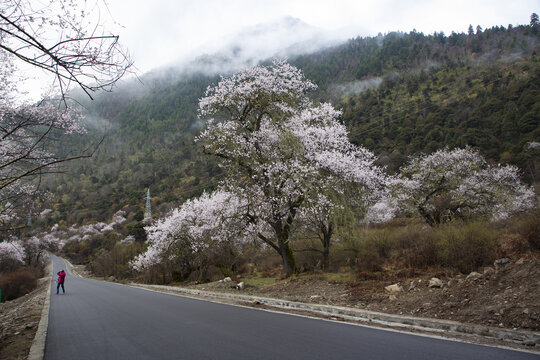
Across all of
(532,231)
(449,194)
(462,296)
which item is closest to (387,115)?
(449,194)

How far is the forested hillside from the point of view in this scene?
5803 centimetres

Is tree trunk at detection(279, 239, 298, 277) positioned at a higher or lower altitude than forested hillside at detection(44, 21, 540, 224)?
lower

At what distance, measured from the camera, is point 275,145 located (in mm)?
16438

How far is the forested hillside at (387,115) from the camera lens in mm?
58031

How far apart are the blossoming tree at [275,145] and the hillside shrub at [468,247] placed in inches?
200

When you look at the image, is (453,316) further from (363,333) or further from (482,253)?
(482,253)

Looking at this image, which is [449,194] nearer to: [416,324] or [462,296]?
[462,296]

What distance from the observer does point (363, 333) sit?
21.1 ft

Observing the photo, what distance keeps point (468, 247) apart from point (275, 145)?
29.3ft

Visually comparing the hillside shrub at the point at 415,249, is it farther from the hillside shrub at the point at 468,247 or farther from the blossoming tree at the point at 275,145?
the blossoming tree at the point at 275,145

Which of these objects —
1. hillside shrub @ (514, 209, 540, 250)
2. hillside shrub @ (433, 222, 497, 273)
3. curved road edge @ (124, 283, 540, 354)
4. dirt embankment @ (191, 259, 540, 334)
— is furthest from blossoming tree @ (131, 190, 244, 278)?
hillside shrub @ (514, 209, 540, 250)

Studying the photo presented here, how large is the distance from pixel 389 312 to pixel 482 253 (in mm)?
3969

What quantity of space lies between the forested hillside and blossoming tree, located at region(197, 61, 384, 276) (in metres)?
9.04

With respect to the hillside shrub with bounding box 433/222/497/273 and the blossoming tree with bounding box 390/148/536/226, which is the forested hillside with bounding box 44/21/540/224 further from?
the hillside shrub with bounding box 433/222/497/273
